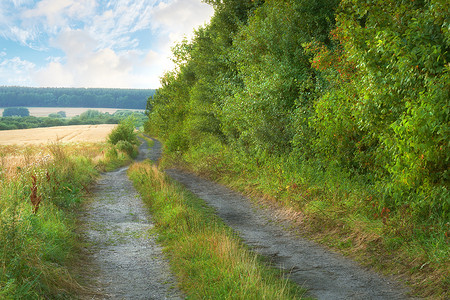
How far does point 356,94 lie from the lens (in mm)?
9672

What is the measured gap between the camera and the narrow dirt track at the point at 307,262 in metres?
5.83

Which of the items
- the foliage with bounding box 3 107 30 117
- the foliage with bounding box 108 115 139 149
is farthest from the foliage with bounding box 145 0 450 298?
the foliage with bounding box 3 107 30 117

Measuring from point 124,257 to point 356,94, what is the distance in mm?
6775

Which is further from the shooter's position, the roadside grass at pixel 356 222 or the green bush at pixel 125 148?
the green bush at pixel 125 148

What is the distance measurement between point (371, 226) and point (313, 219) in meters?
1.98

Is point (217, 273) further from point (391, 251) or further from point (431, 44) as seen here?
point (431, 44)

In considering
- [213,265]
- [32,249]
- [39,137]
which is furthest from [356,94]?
[39,137]

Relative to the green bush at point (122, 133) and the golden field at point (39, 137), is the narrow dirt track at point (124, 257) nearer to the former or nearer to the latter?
the golden field at point (39, 137)

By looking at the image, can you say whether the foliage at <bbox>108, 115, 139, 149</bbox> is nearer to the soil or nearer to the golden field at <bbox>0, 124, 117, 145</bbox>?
the golden field at <bbox>0, 124, 117, 145</bbox>

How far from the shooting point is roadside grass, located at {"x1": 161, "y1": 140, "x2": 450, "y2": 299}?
20.1 feet

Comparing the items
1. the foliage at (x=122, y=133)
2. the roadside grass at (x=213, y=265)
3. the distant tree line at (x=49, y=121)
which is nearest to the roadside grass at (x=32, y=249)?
the roadside grass at (x=213, y=265)

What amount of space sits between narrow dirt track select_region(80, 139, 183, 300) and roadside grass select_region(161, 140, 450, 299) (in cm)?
373

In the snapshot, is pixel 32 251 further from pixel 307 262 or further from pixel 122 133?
pixel 122 133

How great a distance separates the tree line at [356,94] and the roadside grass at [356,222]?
12.4 inches
